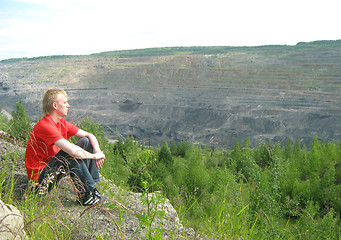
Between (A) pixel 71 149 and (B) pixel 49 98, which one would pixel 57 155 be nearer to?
(A) pixel 71 149

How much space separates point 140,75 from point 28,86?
52.5 m

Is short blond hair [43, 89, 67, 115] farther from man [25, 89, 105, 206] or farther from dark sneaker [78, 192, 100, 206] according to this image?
dark sneaker [78, 192, 100, 206]

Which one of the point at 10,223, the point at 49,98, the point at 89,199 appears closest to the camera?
the point at 10,223

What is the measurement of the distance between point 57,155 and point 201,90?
459ft

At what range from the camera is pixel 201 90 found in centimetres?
14112

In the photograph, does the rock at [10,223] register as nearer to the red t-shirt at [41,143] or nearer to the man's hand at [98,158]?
the red t-shirt at [41,143]

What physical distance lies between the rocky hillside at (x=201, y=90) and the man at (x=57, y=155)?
9798 cm

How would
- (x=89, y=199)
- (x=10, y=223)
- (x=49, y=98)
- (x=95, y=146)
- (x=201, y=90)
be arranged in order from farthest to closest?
(x=201, y=90), (x=95, y=146), (x=49, y=98), (x=89, y=199), (x=10, y=223)

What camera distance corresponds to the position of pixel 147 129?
382ft

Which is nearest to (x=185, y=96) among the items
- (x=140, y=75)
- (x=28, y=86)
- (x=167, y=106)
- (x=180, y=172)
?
(x=167, y=106)

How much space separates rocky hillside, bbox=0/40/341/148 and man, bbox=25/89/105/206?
3858 inches

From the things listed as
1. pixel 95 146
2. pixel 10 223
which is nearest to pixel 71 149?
pixel 95 146

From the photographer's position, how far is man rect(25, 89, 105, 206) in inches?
115

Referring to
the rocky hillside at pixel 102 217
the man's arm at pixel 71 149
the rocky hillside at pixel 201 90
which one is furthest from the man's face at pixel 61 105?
the rocky hillside at pixel 201 90
